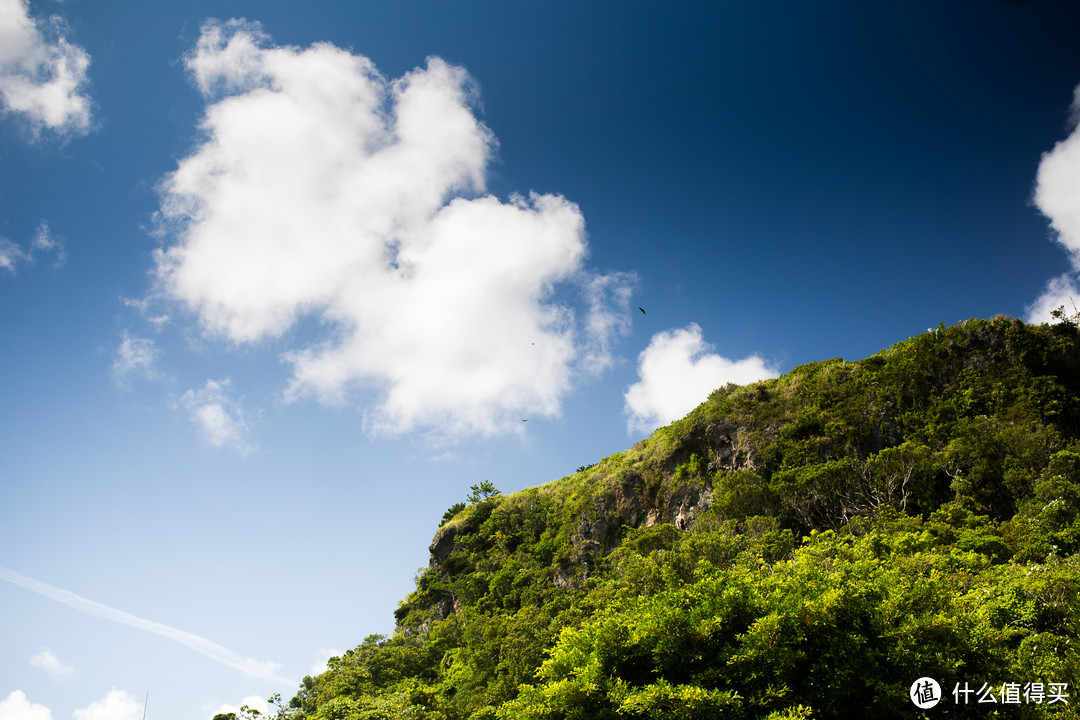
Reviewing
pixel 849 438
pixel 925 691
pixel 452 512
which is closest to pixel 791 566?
pixel 925 691

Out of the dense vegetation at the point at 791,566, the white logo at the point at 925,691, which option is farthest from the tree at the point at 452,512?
the white logo at the point at 925,691

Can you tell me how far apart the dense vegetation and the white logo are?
0.14m

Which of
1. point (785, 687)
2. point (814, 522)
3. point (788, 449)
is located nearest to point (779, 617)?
point (785, 687)

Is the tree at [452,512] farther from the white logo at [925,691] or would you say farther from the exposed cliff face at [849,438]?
the white logo at [925,691]

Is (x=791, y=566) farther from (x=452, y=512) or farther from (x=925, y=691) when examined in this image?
(x=452, y=512)

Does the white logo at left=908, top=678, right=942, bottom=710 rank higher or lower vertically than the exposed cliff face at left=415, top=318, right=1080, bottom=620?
lower

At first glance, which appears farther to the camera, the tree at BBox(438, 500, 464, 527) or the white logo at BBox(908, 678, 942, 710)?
the tree at BBox(438, 500, 464, 527)

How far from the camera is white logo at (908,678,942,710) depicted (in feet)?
34.0

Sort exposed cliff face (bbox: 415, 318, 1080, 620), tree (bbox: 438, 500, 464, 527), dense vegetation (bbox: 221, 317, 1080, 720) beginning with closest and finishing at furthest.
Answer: dense vegetation (bbox: 221, 317, 1080, 720), exposed cliff face (bbox: 415, 318, 1080, 620), tree (bbox: 438, 500, 464, 527)

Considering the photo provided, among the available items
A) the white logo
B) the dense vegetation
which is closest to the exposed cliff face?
the dense vegetation

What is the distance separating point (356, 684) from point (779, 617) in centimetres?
3822

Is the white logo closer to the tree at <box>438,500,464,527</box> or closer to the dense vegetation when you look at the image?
the dense vegetation

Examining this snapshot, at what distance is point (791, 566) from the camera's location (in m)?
21.1

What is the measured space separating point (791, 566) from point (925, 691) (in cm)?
1104
